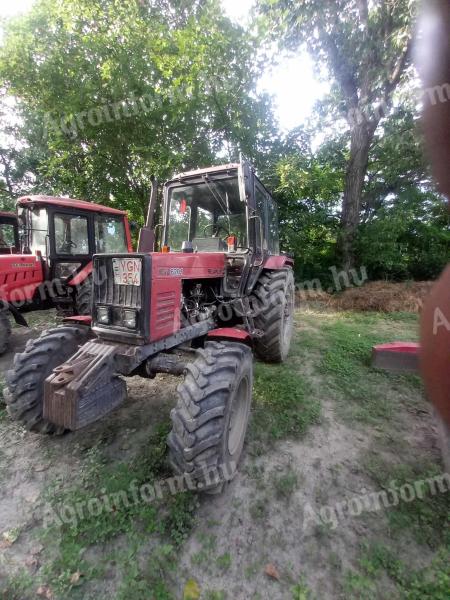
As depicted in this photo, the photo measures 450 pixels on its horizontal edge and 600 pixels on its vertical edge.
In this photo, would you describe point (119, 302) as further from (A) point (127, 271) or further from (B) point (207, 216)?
(B) point (207, 216)

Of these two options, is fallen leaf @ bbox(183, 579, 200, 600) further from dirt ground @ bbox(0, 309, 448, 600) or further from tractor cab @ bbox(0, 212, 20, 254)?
tractor cab @ bbox(0, 212, 20, 254)

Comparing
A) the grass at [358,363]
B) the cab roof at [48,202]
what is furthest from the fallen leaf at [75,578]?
the cab roof at [48,202]

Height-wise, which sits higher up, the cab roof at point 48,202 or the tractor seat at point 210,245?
the cab roof at point 48,202

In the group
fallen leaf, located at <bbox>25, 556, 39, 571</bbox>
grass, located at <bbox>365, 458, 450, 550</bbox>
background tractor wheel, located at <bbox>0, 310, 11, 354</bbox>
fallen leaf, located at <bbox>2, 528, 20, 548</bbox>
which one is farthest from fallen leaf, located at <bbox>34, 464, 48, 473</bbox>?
background tractor wheel, located at <bbox>0, 310, 11, 354</bbox>

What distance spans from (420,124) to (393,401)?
10.6 feet

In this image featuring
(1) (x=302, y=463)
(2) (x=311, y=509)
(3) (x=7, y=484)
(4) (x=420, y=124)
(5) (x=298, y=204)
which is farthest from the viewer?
(5) (x=298, y=204)

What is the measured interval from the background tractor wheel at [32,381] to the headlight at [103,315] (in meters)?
0.46

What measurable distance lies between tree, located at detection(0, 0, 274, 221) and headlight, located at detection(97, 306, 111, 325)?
7235mm

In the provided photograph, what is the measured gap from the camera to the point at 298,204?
31.5ft

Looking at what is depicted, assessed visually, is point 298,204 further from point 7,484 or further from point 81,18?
point 7,484

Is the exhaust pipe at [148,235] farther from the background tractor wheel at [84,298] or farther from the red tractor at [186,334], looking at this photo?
the background tractor wheel at [84,298]

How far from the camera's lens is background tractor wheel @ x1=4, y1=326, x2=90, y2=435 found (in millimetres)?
2357

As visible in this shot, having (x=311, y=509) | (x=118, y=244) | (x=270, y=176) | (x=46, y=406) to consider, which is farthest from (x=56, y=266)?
(x=270, y=176)

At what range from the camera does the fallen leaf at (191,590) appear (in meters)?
1.54
